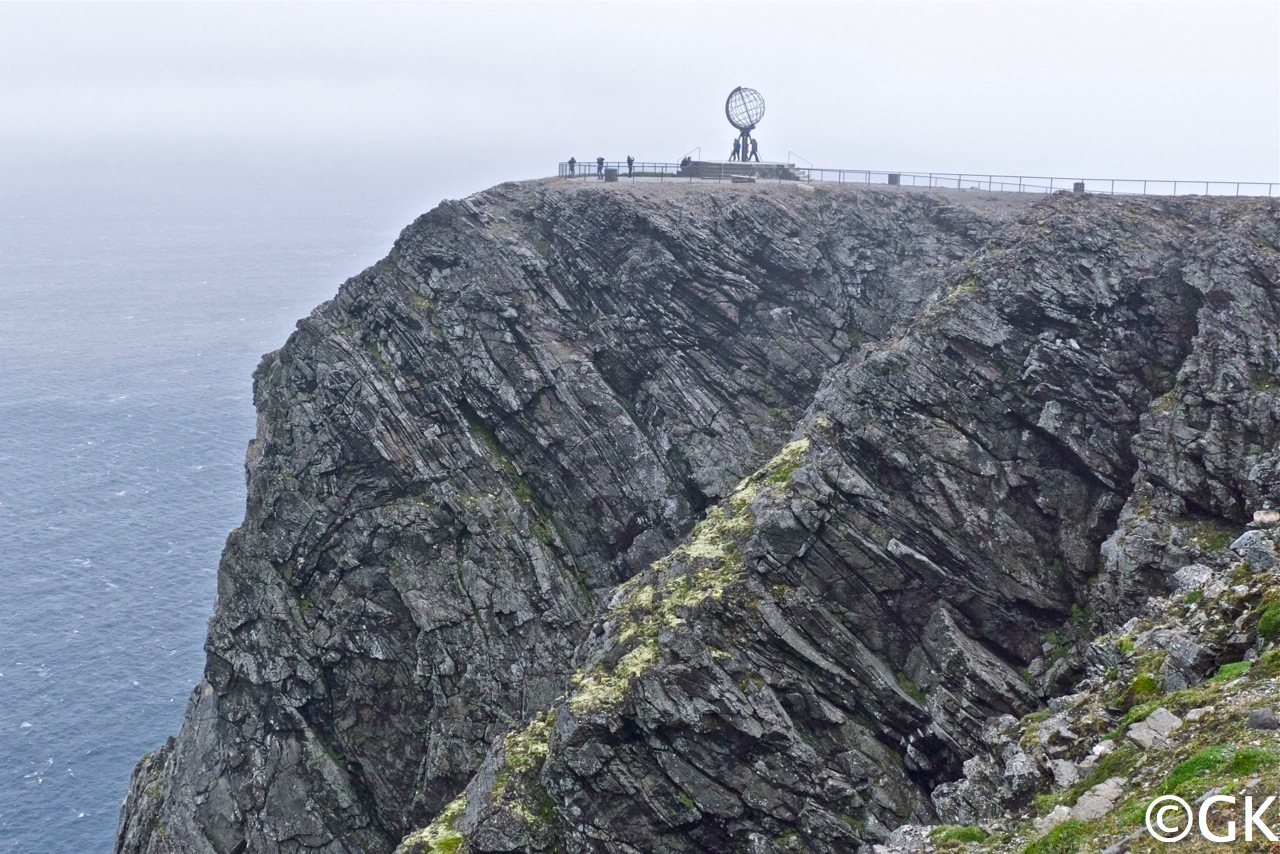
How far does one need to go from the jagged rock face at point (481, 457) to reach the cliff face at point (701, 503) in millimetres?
202

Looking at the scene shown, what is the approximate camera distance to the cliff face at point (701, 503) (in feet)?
135

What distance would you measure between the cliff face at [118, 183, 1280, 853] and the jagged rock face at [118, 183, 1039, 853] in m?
0.20

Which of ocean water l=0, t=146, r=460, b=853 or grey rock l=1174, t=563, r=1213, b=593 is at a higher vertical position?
grey rock l=1174, t=563, r=1213, b=593

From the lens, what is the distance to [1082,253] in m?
52.8

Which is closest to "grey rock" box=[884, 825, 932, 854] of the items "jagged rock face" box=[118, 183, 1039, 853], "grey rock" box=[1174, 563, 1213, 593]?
"grey rock" box=[1174, 563, 1213, 593]

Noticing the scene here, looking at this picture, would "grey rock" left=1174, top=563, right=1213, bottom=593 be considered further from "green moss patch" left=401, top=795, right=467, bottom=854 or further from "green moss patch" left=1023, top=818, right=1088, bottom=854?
"green moss patch" left=401, top=795, right=467, bottom=854

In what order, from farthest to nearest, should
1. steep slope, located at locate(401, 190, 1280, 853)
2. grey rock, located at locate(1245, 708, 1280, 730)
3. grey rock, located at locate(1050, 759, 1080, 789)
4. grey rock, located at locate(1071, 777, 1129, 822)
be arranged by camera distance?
1. steep slope, located at locate(401, 190, 1280, 853)
2. grey rock, located at locate(1050, 759, 1080, 789)
3. grey rock, located at locate(1071, 777, 1129, 822)
4. grey rock, located at locate(1245, 708, 1280, 730)

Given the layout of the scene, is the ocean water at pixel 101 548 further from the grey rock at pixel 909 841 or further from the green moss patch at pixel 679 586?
the grey rock at pixel 909 841

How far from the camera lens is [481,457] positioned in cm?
6053

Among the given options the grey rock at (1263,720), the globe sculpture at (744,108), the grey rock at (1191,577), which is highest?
the globe sculpture at (744,108)

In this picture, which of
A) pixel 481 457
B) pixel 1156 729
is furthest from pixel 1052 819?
pixel 481 457

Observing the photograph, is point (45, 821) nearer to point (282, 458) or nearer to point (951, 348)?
point (282, 458)

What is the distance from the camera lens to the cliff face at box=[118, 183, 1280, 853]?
135 ft

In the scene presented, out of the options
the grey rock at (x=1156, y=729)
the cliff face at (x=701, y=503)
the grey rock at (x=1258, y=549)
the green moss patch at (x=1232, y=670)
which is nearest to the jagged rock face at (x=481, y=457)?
the cliff face at (x=701, y=503)
